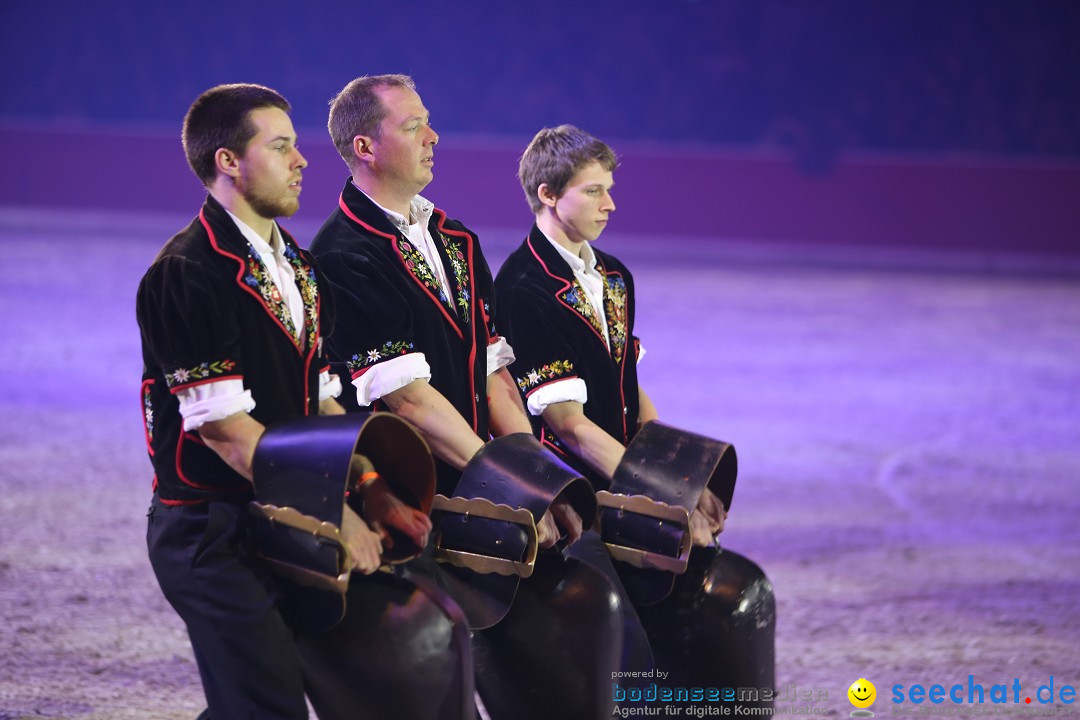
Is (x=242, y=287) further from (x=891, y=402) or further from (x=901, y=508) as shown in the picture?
(x=891, y=402)

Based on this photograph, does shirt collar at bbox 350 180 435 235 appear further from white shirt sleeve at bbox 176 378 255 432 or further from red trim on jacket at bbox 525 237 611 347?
white shirt sleeve at bbox 176 378 255 432

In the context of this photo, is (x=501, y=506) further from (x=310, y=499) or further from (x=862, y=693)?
(x=862, y=693)

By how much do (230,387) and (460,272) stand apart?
0.86 meters

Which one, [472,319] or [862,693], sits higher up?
[472,319]

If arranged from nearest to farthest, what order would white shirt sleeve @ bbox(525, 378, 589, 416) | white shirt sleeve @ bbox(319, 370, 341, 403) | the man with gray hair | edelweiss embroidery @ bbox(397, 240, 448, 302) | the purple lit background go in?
white shirt sleeve @ bbox(319, 370, 341, 403)
the man with gray hair
edelweiss embroidery @ bbox(397, 240, 448, 302)
white shirt sleeve @ bbox(525, 378, 589, 416)
the purple lit background

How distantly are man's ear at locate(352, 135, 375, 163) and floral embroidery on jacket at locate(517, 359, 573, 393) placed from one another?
718 millimetres

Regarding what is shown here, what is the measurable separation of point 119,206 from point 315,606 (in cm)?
1851

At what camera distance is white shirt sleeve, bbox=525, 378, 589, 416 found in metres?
3.47

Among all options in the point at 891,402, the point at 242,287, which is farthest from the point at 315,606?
the point at 891,402

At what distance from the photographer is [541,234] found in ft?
12.0

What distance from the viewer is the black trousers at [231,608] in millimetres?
2602

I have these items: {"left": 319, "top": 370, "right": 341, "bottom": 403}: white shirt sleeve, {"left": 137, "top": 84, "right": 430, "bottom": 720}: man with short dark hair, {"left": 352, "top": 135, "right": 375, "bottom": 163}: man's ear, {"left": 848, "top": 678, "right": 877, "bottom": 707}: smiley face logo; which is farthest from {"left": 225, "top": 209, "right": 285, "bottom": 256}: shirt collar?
{"left": 848, "top": 678, "right": 877, "bottom": 707}: smiley face logo

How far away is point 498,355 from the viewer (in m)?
3.44

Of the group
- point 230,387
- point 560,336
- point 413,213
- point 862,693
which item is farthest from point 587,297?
point 862,693
